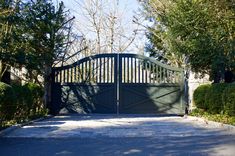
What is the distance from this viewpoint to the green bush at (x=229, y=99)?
14.1 meters

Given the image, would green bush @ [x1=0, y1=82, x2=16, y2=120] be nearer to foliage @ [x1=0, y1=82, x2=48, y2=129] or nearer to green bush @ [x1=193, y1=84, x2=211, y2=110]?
foliage @ [x1=0, y1=82, x2=48, y2=129]

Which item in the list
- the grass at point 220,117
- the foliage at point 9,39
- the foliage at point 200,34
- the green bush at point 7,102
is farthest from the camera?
the foliage at point 200,34

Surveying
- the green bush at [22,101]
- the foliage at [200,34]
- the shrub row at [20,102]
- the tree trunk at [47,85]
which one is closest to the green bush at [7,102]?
the shrub row at [20,102]

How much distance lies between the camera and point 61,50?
1933 centimetres

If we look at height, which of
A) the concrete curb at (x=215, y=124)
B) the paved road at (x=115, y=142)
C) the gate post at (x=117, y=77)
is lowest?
the paved road at (x=115, y=142)

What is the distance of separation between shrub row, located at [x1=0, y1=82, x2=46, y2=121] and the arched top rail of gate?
1896 millimetres

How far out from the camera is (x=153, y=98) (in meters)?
19.4

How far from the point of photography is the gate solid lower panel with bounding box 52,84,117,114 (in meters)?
19.3

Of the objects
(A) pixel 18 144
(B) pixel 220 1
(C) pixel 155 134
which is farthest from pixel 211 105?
(A) pixel 18 144

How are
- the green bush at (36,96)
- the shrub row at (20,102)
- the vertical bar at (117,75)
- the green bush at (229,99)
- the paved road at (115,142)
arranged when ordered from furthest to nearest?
the vertical bar at (117,75), the green bush at (36,96), the green bush at (229,99), the shrub row at (20,102), the paved road at (115,142)

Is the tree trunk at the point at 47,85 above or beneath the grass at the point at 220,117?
above

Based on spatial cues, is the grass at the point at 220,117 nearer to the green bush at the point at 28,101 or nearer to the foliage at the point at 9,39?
the green bush at the point at 28,101

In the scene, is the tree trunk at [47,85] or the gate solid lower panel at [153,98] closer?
the tree trunk at [47,85]

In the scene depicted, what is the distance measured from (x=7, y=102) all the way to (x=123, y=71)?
785cm
